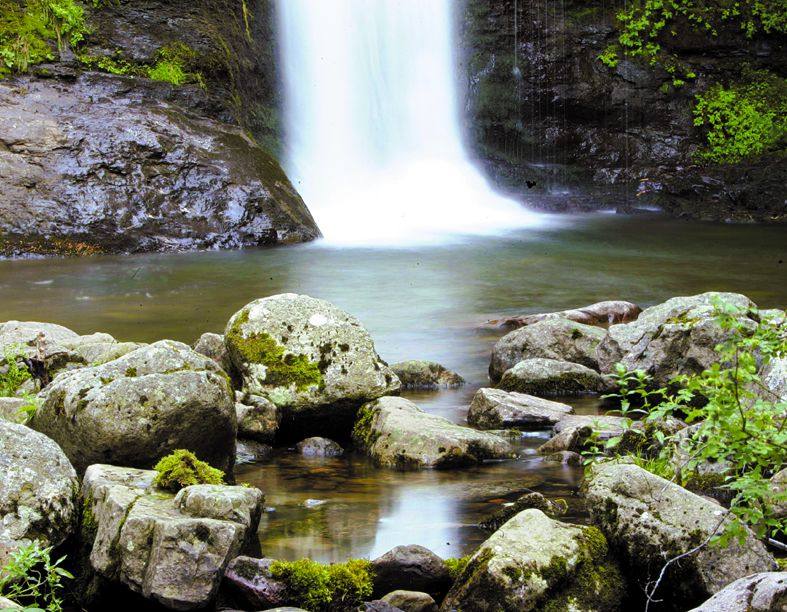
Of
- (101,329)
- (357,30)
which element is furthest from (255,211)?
(357,30)

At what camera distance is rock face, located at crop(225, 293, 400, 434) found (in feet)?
19.9

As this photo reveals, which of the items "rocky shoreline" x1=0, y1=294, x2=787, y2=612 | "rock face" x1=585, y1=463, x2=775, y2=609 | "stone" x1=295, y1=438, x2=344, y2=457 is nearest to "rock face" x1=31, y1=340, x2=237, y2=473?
"rocky shoreline" x1=0, y1=294, x2=787, y2=612

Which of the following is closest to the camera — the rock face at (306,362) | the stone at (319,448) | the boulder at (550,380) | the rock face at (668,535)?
the rock face at (668,535)

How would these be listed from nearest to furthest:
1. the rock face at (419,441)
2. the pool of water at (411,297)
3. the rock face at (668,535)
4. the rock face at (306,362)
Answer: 1. the rock face at (668,535)
2. the pool of water at (411,297)
3. the rock face at (419,441)
4. the rock face at (306,362)

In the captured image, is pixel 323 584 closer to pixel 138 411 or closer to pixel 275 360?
pixel 138 411

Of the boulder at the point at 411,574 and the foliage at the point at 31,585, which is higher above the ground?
the foliage at the point at 31,585

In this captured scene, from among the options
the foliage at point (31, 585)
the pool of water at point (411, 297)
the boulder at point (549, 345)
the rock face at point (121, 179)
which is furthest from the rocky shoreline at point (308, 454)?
the rock face at point (121, 179)

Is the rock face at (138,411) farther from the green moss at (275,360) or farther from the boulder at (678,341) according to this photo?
the boulder at (678,341)

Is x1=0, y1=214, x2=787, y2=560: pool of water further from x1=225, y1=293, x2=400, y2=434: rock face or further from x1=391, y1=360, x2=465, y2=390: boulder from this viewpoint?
x1=225, y1=293, x2=400, y2=434: rock face

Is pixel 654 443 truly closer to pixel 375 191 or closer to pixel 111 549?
pixel 111 549

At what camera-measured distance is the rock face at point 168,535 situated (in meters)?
3.54

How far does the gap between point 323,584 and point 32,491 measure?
1246mm

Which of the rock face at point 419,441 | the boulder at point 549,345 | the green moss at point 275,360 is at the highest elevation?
Result: the green moss at point 275,360

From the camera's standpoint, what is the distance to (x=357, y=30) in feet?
72.8
